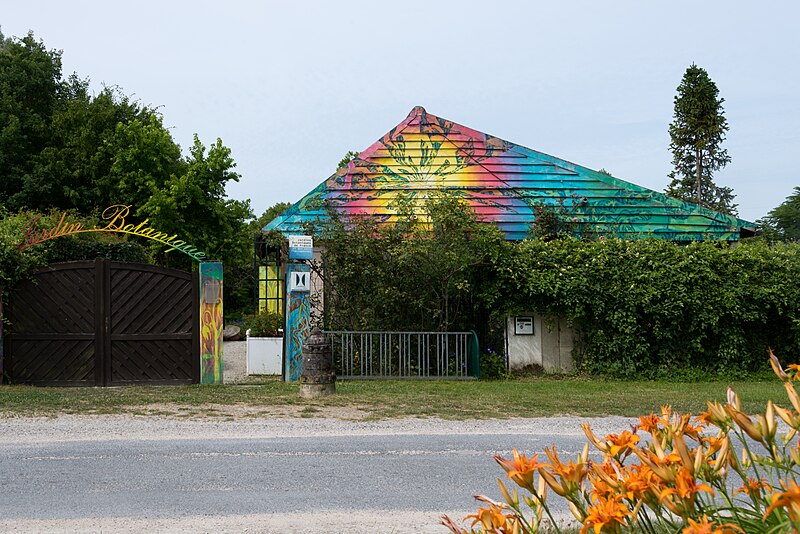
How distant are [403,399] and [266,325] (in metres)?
6.54

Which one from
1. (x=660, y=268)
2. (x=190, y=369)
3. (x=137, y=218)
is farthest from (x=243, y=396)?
(x=137, y=218)

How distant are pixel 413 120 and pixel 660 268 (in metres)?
7.60

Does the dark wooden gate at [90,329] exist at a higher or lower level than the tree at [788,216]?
lower

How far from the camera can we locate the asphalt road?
618 centimetres

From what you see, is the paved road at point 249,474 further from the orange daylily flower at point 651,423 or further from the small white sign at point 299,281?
the small white sign at point 299,281

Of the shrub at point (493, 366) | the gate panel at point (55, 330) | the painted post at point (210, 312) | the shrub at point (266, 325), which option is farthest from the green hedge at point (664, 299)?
the gate panel at point (55, 330)

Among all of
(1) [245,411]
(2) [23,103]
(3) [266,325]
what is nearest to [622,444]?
(1) [245,411]

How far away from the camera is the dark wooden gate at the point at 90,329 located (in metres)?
14.3

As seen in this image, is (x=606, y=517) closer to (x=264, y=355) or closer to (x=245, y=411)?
(x=245, y=411)

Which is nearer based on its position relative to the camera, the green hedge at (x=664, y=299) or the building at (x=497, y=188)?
the green hedge at (x=664, y=299)

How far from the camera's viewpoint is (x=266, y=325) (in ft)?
59.0

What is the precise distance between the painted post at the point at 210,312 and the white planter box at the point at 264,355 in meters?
2.87

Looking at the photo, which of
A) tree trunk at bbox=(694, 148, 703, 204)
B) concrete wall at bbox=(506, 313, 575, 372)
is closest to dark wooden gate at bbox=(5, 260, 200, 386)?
concrete wall at bbox=(506, 313, 575, 372)

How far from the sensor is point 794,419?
7.16 ft
